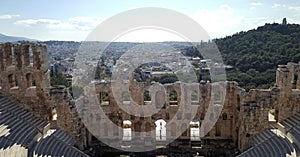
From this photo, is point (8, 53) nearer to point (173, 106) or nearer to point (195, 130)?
point (173, 106)

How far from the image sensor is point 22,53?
51.1 feet

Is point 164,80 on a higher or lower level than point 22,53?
lower

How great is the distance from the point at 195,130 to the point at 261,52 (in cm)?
1994

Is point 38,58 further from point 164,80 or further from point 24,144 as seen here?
point 164,80

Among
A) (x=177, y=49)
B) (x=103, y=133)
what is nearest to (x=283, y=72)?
(x=103, y=133)

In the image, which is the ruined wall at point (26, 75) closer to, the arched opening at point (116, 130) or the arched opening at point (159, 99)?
the arched opening at point (116, 130)

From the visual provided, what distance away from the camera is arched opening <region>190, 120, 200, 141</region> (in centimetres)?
1811

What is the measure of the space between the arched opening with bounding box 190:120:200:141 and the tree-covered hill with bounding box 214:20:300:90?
949 centimetres

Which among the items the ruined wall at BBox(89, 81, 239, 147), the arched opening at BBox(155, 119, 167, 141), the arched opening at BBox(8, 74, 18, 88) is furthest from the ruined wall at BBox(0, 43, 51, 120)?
the arched opening at BBox(155, 119, 167, 141)

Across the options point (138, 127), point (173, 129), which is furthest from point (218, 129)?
point (138, 127)

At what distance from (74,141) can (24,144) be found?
3.35m

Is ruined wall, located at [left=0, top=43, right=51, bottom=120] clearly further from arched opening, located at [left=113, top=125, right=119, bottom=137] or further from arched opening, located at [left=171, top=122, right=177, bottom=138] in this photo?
arched opening, located at [left=171, top=122, right=177, bottom=138]

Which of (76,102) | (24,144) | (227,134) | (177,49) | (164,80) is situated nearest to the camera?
(24,144)

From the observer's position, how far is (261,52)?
3459 cm
